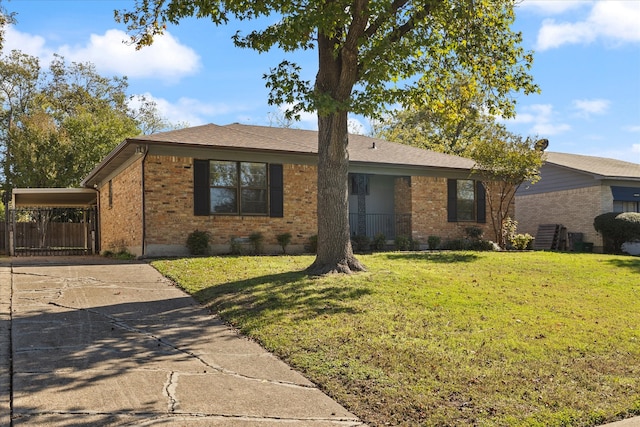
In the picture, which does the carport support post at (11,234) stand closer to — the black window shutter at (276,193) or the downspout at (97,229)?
the downspout at (97,229)

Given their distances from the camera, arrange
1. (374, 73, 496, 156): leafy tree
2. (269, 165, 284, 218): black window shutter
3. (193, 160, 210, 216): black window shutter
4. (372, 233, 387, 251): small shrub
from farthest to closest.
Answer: (374, 73, 496, 156): leafy tree < (372, 233, 387, 251): small shrub < (269, 165, 284, 218): black window shutter < (193, 160, 210, 216): black window shutter

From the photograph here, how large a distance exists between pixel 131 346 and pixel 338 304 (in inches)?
121

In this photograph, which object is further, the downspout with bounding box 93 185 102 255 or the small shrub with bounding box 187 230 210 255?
the downspout with bounding box 93 185 102 255

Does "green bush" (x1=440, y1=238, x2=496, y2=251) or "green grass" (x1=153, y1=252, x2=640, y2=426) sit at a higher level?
"green bush" (x1=440, y1=238, x2=496, y2=251)

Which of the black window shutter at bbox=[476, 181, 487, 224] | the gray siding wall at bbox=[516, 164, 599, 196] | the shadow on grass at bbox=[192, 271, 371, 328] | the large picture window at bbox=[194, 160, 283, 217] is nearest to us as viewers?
the shadow on grass at bbox=[192, 271, 371, 328]

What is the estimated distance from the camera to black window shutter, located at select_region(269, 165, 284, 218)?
16.2 meters

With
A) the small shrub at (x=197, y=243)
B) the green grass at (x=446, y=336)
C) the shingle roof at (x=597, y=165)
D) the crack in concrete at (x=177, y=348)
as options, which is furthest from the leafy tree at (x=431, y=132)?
the crack in concrete at (x=177, y=348)

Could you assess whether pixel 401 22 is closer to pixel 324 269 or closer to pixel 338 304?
pixel 324 269

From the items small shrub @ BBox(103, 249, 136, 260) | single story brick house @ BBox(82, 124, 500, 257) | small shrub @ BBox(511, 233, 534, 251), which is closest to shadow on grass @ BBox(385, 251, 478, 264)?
single story brick house @ BBox(82, 124, 500, 257)

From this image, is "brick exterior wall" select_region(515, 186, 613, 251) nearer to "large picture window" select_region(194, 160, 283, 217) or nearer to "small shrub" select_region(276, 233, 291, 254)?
"small shrub" select_region(276, 233, 291, 254)

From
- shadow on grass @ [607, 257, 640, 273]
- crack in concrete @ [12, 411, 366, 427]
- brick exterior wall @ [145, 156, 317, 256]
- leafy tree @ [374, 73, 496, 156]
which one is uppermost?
leafy tree @ [374, 73, 496, 156]

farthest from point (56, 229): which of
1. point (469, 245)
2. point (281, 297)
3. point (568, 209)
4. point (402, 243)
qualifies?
point (568, 209)

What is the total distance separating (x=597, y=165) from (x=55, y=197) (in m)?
24.4

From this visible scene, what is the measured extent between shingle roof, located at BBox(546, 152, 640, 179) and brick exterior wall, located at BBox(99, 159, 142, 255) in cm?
1798
